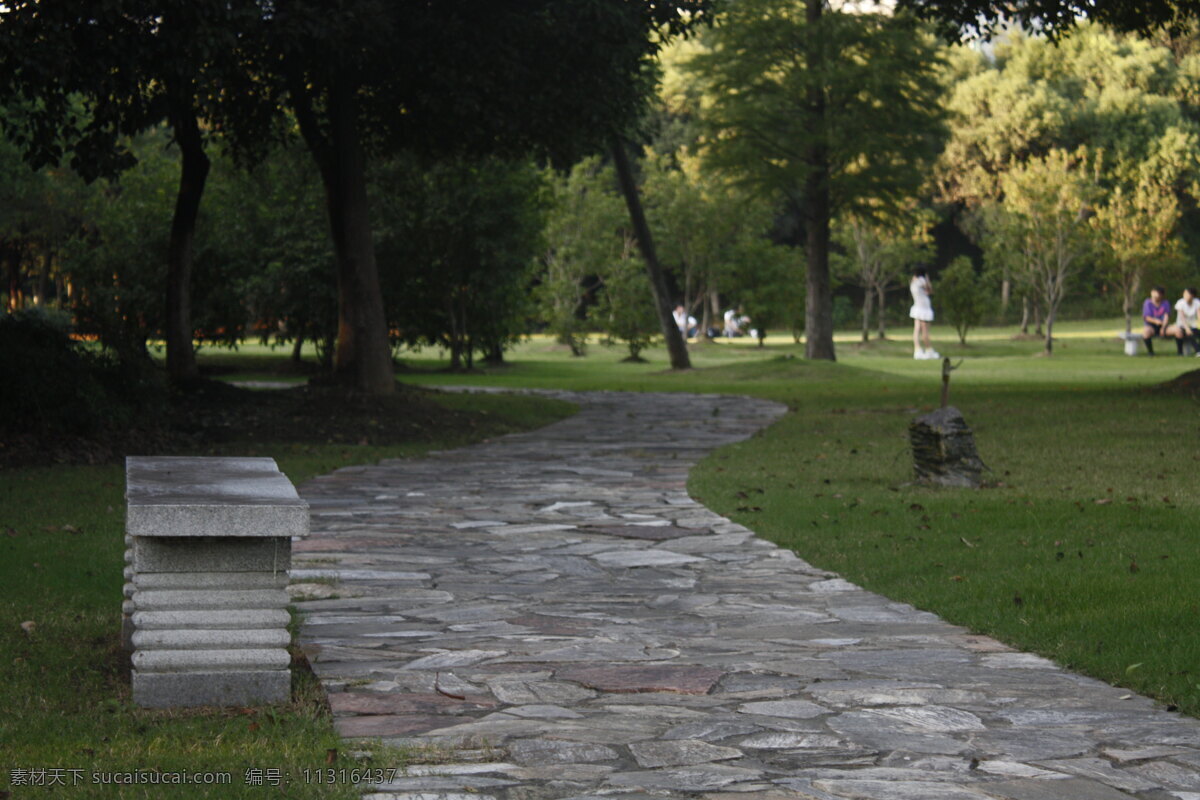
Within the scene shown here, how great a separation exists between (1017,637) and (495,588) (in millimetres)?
2722

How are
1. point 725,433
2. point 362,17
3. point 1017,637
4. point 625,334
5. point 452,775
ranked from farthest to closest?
point 625,334
point 725,433
point 362,17
point 1017,637
point 452,775

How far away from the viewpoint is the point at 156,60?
12.7 meters

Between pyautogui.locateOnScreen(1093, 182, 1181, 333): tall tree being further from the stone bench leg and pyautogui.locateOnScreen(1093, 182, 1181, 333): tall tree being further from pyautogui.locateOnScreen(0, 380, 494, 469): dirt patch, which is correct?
the stone bench leg

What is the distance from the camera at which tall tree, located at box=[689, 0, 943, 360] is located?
29297mm

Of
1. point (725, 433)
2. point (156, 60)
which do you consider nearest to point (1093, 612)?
point (156, 60)

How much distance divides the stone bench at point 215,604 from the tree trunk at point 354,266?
1306 cm

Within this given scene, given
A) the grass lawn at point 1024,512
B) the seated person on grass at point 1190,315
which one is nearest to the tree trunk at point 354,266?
the grass lawn at point 1024,512

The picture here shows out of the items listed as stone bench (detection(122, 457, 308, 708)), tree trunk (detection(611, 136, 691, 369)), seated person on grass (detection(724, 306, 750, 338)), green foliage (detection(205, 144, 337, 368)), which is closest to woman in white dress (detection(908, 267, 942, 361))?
tree trunk (detection(611, 136, 691, 369))

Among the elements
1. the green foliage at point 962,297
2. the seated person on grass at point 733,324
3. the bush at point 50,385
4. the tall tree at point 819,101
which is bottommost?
the bush at point 50,385

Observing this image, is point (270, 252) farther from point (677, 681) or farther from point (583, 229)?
point (677, 681)

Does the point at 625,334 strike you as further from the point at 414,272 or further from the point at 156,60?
the point at 156,60

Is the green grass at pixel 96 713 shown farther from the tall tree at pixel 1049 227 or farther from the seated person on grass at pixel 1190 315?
the tall tree at pixel 1049 227

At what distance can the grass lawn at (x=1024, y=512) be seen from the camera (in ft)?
21.1

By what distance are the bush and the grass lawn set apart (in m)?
6.06
